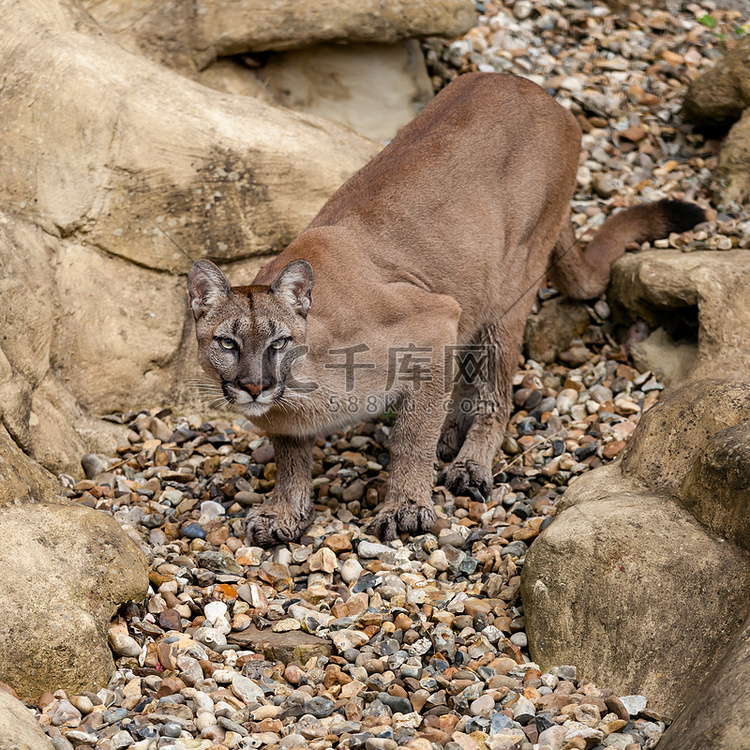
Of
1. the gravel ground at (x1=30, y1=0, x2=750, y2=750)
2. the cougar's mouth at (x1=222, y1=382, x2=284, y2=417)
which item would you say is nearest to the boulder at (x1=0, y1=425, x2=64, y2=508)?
the gravel ground at (x1=30, y1=0, x2=750, y2=750)

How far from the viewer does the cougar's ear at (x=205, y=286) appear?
4.28 metres

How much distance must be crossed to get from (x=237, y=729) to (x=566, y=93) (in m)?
5.54

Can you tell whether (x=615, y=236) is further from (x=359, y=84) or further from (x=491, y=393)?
(x=359, y=84)

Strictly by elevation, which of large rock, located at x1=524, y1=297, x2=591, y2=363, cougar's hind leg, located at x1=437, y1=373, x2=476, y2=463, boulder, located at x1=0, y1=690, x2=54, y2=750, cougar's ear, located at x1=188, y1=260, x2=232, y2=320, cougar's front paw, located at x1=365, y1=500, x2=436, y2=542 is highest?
cougar's ear, located at x1=188, y1=260, x2=232, y2=320

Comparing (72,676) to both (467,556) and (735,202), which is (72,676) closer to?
(467,556)

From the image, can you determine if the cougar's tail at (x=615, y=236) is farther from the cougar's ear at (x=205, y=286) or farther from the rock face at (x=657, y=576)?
the cougar's ear at (x=205, y=286)

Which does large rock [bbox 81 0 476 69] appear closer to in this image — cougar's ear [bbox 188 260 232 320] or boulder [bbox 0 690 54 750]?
cougar's ear [bbox 188 260 232 320]

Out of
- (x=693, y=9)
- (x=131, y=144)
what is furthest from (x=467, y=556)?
(x=693, y=9)

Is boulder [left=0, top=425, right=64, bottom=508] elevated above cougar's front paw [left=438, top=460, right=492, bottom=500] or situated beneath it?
elevated above

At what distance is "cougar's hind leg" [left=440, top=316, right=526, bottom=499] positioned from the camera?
5.24 m

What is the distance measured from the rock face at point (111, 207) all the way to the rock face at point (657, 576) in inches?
104

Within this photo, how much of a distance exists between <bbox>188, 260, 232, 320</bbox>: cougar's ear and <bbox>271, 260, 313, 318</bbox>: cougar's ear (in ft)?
0.76

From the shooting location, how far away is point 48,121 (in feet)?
17.3

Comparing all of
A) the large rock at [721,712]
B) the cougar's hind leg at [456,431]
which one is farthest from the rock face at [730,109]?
the large rock at [721,712]
